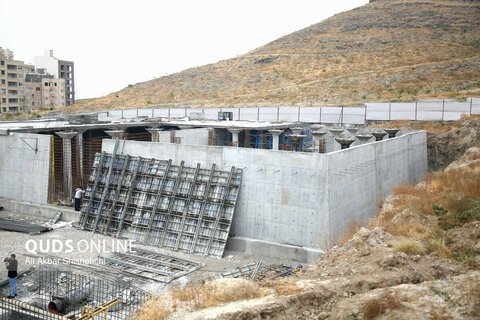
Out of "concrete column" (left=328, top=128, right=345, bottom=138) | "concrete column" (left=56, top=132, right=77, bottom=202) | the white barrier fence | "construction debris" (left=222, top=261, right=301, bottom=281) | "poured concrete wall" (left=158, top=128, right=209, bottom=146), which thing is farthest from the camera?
the white barrier fence

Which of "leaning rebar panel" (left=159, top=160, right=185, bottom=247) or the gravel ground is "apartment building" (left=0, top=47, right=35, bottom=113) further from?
"leaning rebar panel" (left=159, top=160, right=185, bottom=247)

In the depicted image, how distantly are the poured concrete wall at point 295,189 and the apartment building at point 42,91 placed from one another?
80.8m

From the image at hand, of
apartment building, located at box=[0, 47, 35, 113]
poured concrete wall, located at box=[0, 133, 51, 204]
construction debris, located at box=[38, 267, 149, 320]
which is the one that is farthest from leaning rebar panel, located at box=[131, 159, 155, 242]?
apartment building, located at box=[0, 47, 35, 113]

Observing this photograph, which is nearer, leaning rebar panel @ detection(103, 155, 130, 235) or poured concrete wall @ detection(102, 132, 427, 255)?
poured concrete wall @ detection(102, 132, 427, 255)

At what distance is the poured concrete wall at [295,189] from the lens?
1466 centimetres

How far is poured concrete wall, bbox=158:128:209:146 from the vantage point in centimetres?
2267

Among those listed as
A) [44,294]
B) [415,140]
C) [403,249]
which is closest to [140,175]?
[44,294]

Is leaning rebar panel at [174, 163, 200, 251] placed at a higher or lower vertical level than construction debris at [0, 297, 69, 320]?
higher

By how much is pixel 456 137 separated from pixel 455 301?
21.9m

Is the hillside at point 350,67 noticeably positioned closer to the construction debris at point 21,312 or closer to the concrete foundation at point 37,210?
the concrete foundation at point 37,210

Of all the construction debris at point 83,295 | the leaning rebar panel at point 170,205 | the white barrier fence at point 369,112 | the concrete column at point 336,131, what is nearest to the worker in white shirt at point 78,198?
the leaning rebar panel at point 170,205

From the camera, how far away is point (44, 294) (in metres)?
12.0

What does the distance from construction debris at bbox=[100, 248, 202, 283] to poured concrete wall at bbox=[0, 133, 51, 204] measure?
Result: 752 cm

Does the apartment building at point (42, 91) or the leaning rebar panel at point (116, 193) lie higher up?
the apartment building at point (42, 91)
